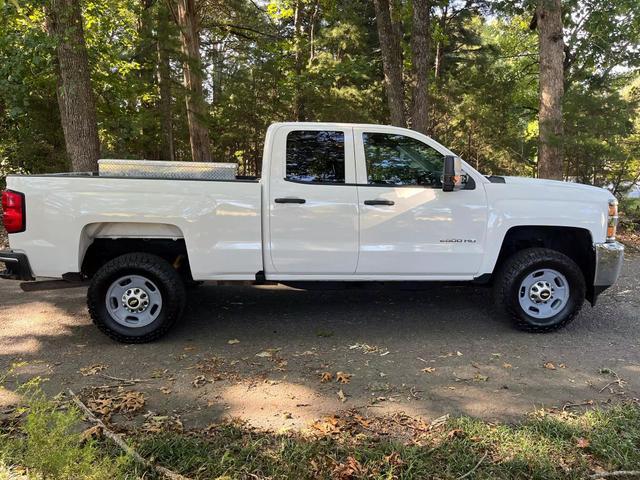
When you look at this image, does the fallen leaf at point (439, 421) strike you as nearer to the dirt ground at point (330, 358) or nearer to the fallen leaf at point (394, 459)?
the dirt ground at point (330, 358)

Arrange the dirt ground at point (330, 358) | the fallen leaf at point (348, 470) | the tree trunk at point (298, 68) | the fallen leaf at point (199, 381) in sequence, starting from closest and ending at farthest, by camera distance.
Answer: the fallen leaf at point (348, 470) → the dirt ground at point (330, 358) → the fallen leaf at point (199, 381) → the tree trunk at point (298, 68)

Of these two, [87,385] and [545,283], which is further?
[545,283]

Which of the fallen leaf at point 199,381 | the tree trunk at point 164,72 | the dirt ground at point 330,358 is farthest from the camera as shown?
the tree trunk at point 164,72

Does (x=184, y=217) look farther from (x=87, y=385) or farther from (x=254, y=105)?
(x=254, y=105)

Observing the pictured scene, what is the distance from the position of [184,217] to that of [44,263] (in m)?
1.36

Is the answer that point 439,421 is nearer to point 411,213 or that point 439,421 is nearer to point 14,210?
point 411,213

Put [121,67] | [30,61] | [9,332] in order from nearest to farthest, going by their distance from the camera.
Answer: [9,332] < [30,61] < [121,67]

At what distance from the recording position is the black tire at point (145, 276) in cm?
477

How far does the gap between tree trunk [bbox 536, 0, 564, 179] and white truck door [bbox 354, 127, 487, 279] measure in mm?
5821

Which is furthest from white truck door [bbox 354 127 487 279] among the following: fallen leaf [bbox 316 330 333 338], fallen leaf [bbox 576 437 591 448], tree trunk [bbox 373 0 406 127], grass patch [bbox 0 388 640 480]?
tree trunk [bbox 373 0 406 127]

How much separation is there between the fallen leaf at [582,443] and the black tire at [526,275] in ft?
6.87

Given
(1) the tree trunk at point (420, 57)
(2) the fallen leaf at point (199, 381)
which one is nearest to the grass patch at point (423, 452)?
(2) the fallen leaf at point (199, 381)

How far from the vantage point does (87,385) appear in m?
3.94

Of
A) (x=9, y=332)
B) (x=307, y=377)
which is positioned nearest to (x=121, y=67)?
A: (x=9, y=332)
